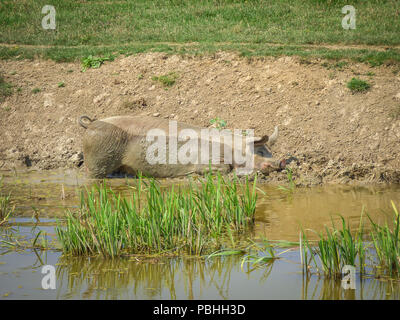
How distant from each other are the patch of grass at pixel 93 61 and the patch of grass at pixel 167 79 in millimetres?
1418

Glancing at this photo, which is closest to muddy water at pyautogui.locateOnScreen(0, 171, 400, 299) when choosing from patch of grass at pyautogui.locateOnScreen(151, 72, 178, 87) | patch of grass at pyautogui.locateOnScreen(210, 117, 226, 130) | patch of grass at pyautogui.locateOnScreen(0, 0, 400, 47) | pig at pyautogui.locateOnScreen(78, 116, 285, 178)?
pig at pyautogui.locateOnScreen(78, 116, 285, 178)

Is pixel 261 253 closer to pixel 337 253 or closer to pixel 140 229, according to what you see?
pixel 337 253

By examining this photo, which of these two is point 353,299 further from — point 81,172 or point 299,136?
point 81,172

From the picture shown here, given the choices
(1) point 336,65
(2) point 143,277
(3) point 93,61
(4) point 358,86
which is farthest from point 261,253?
(3) point 93,61

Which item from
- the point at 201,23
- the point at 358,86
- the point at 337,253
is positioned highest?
the point at 201,23

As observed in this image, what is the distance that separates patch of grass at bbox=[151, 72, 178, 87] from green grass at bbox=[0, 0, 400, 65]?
3.15 feet

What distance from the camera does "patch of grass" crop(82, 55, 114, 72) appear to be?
1262 centimetres

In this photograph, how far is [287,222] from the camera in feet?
22.9

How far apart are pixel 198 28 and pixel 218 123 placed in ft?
13.9

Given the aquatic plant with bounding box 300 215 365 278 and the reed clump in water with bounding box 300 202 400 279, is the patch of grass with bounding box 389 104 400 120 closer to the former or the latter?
the reed clump in water with bounding box 300 202 400 279

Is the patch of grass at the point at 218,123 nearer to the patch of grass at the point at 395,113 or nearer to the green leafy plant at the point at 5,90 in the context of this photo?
the patch of grass at the point at 395,113

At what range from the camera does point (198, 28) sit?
46.1 feet

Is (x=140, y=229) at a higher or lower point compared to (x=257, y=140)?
lower

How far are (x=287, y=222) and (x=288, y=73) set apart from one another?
5.02 metres
